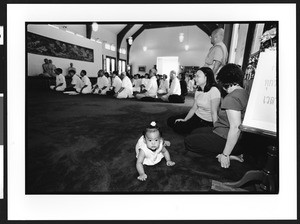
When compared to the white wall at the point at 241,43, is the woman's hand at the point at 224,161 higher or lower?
lower

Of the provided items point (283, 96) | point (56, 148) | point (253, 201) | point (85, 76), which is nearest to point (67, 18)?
point (56, 148)

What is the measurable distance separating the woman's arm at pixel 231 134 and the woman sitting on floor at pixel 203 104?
0.26m

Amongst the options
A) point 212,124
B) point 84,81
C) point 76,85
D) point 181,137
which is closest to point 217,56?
point 212,124

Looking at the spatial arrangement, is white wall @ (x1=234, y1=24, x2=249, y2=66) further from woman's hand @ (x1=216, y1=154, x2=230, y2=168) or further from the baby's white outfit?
the baby's white outfit

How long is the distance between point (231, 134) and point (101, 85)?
2.47 m

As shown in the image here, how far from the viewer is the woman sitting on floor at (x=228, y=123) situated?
1297mm

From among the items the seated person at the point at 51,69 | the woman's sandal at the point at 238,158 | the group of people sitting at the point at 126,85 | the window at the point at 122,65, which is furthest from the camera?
the group of people sitting at the point at 126,85

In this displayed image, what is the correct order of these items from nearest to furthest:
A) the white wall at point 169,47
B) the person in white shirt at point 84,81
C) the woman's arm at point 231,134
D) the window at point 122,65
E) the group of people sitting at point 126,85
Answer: the woman's arm at point 231,134
the white wall at point 169,47
the window at point 122,65
the group of people sitting at point 126,85
the person in white shirt at point 84,81

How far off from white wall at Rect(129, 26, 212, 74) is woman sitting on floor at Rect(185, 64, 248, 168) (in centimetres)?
44

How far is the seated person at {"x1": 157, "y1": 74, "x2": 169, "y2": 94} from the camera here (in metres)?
2.97

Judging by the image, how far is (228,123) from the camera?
1.39 meters

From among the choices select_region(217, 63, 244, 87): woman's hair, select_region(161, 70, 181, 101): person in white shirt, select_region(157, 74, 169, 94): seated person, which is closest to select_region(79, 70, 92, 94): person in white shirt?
select_region(157, 74, 169, 94): seated person

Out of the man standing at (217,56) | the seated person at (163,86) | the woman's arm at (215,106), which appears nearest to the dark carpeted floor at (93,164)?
the woman's arm at (215,106)

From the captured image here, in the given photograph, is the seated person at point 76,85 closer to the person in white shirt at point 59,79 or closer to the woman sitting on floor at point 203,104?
the person in white shirt at point 59,79
